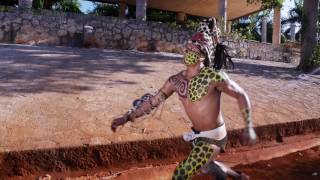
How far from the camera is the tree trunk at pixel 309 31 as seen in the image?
11.1 m

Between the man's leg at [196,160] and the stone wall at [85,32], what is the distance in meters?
9.52

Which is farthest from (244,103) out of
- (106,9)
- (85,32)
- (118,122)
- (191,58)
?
(106,9)

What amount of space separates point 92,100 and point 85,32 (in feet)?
24.0

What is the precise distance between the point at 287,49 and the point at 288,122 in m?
13.6

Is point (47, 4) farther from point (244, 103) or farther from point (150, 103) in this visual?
point (244, 103)

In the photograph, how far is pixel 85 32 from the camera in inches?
469

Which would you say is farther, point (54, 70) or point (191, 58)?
point (54, 70)

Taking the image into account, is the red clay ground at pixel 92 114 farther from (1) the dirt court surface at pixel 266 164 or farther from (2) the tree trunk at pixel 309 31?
(2) the tree trunk at pixel 309 31

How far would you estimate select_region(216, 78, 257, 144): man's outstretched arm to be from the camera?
2432mm

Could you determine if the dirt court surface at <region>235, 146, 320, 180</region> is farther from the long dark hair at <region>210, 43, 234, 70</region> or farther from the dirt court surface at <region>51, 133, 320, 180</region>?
the long dark hair at <region>210, 43, 234, 70</region>

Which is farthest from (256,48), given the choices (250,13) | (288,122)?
(288,122)

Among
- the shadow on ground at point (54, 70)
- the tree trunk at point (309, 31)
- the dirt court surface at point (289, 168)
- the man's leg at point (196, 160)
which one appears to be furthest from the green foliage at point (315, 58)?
the man's leg at point (196, 160)

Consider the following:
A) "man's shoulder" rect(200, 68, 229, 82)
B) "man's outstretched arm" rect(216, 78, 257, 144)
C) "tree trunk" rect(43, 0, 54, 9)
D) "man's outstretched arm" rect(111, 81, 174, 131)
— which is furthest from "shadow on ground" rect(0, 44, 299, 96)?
"tree trunk" rect(43, 0, 54, 9)

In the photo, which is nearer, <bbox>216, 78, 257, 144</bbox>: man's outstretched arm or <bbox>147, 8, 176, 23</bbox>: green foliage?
<bbox>216, 78, 257, 144</bbox>: man's outstretched arm
